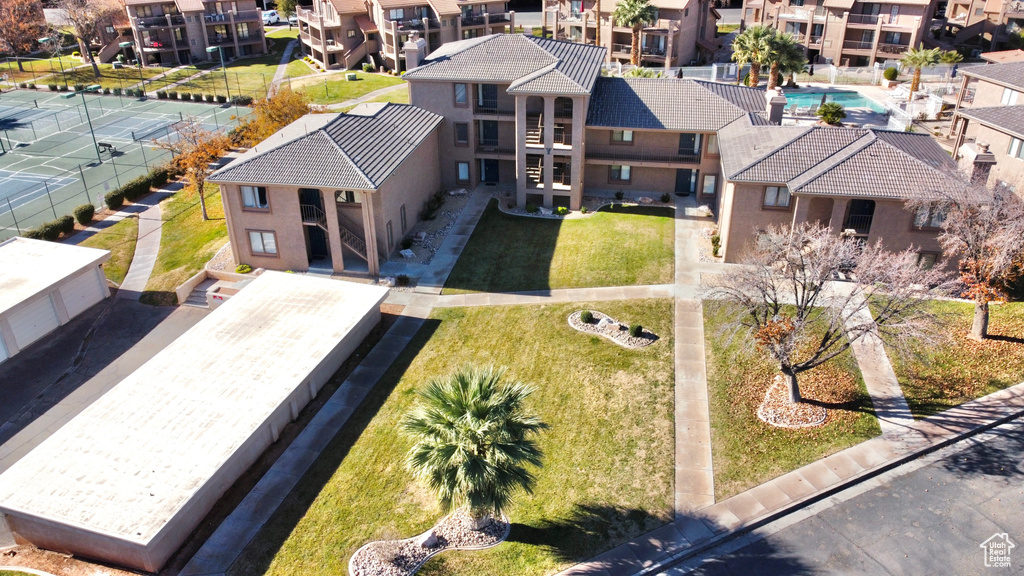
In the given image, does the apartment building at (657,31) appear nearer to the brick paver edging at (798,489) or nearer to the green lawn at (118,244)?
→ the green lawn at (118,244)

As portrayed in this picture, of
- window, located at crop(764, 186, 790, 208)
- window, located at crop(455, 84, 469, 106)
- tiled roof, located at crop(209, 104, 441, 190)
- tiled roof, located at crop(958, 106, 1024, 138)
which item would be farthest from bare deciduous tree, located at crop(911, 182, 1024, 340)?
window, located at crop(455, 84, 469, 106)

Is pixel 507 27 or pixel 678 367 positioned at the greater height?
pixel 507 27

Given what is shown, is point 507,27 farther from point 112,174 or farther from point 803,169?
point 803,169

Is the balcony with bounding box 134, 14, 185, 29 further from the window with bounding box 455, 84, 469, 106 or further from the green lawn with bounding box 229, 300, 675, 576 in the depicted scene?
the green lawn with bounding box 229, 300, 675, 576

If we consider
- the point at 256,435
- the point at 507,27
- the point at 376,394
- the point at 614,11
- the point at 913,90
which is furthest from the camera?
the point at 507,27

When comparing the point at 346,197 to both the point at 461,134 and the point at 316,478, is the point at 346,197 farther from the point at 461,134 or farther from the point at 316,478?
the point at 316,478

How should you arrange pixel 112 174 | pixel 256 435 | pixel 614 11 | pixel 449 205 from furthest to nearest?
pixel 614 11 → pixel 112 174 → pixel 449 205 → pixel 256 435

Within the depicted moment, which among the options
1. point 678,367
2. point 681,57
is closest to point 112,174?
point 678,367

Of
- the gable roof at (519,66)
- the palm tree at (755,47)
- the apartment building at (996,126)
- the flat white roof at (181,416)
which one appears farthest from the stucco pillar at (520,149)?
the palm tree at (755,47)
